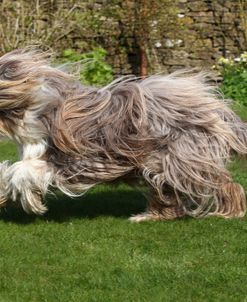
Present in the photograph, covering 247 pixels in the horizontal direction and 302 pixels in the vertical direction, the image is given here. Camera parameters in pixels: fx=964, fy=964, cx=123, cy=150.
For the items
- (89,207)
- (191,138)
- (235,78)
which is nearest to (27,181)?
(89,207)

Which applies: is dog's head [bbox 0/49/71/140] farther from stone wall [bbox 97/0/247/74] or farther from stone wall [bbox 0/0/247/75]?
stone wall [bbox 97/0/247/74]

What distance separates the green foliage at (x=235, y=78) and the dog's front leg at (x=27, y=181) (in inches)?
294

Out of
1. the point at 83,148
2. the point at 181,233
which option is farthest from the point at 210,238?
the point at 83,148

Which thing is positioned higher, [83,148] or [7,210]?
[83,148]

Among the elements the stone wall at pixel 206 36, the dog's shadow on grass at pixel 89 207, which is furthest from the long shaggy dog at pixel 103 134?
the stone wall at pixel 206 36

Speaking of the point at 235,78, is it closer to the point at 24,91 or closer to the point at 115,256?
the point at 24,91

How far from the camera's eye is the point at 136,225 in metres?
6.86

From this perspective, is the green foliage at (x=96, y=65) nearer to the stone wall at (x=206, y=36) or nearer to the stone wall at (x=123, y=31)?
the stone wall at (x=123, y=31)

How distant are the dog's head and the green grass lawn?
2.54 feet

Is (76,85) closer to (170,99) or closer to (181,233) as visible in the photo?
(170,99)

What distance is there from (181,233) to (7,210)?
1.47m

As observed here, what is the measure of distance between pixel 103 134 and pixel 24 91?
62 centimetres

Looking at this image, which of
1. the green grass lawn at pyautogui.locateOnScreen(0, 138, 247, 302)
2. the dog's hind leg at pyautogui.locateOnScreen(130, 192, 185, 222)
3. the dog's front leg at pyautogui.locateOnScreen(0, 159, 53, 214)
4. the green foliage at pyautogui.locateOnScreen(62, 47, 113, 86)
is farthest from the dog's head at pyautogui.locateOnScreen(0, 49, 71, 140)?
the green foliage at pyautogui.locateOnScreen(62, 47, 113, 86)

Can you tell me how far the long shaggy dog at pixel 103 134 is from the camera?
6551mm
